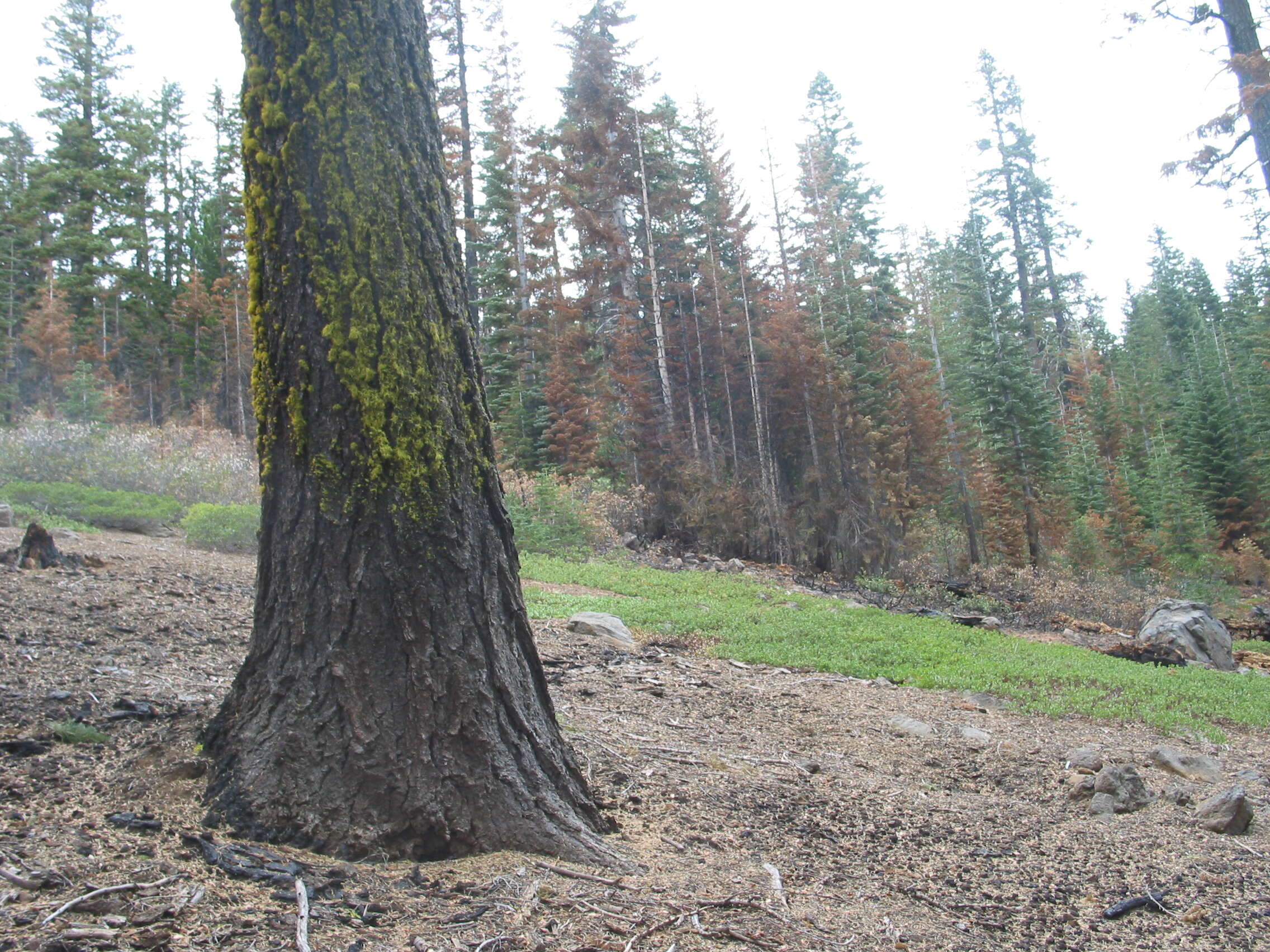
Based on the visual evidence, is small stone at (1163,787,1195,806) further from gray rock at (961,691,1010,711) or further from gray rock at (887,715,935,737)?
gray rock at (961,691,1010,711)

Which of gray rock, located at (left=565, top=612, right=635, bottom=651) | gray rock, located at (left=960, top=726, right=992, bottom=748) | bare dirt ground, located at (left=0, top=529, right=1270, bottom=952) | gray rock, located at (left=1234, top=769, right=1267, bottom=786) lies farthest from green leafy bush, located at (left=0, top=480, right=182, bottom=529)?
gray rock, located at (left=1234, top=769, right=1267, bottom=786)

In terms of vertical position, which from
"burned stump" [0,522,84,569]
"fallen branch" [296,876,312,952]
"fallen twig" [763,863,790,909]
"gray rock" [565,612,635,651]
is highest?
"burned stump" [0,522,84,569]

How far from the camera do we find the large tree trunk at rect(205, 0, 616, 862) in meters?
2.28

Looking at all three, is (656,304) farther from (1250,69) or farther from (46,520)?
(46,520)

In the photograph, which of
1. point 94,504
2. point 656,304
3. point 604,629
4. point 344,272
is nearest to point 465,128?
point 656,304

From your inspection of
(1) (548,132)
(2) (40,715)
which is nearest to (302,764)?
(2) (40,715)

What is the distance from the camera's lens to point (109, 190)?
98.3 feet

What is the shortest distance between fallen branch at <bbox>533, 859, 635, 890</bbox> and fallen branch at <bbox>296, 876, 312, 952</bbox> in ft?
2.05

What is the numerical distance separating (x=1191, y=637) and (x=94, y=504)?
49.0 ft

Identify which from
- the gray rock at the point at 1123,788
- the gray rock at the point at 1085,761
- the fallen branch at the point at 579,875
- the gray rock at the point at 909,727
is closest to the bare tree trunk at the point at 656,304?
the gray rock at the point at 909,727

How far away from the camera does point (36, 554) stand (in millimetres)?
5727

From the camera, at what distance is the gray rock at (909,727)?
4934 mm

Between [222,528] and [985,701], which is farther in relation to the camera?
[222,528]

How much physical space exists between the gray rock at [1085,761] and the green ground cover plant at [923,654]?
5.27 ft
